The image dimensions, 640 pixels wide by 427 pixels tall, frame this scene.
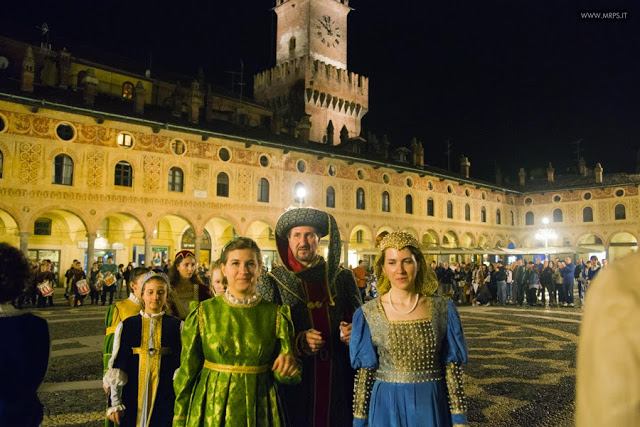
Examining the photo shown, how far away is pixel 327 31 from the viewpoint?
44938 mm

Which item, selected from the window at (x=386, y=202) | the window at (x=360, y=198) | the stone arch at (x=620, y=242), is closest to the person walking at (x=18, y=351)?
the window at (x=360, y=198)

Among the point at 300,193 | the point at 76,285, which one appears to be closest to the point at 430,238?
the point at 300,193

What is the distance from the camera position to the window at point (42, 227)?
23.1m

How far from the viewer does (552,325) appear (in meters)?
12.5

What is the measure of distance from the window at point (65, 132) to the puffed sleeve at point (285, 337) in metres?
21.0

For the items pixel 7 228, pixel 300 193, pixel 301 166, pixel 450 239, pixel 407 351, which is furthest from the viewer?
pixel 450 239

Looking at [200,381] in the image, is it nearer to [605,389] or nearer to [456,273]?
[605,389]

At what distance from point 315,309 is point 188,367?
90cm

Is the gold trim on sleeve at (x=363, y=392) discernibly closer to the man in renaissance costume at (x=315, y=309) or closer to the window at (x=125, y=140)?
the man in renaissance costume at (x=315, y=309)

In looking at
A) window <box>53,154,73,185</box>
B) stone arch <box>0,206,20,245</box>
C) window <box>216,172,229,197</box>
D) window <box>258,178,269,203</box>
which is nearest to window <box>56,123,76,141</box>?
window <box>53,154,73,185</box>

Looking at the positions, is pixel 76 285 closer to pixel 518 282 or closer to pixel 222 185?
pixel 222 185

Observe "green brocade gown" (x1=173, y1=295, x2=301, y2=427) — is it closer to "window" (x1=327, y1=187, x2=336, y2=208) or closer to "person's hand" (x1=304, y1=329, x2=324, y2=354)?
"person's hand" (x1=304, y1=329, x2=324, y2=354)

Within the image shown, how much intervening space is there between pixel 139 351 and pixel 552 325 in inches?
453

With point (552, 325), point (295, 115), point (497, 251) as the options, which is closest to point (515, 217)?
point (497, 251)
